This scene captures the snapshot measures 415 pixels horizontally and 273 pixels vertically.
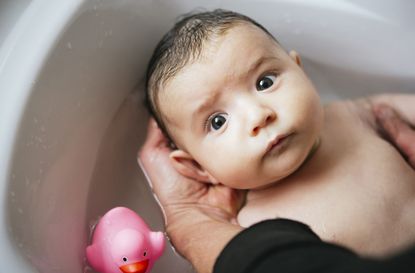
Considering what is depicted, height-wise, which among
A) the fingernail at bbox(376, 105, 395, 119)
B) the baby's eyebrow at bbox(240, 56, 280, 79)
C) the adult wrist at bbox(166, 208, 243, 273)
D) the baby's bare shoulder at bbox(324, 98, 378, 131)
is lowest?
the adult wrist at bbox(166, 208, 243, 273)

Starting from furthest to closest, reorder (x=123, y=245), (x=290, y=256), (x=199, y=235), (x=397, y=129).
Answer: (x=397, y=129)
(x=199, y=235)
(x=123, y=245)
(x=290, y=256)

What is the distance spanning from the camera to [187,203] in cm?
104

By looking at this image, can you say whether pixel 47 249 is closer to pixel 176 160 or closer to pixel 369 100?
pixel 176 160

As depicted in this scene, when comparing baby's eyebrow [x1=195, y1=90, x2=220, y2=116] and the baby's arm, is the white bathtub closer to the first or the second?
the baby's arm

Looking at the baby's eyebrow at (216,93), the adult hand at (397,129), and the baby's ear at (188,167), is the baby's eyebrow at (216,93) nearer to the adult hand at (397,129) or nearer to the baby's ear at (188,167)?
the baby's ear at (188,167)

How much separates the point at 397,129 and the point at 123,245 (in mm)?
561

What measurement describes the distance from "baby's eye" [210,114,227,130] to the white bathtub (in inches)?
9.9

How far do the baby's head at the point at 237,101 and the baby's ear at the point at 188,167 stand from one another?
2.3 inches

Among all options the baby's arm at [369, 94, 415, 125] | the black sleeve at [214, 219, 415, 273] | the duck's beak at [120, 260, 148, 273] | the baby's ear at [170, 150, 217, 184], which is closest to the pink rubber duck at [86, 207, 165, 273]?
the duck's beak at [120, 260, 148, 273]

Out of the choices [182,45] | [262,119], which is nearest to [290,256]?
[262,119]

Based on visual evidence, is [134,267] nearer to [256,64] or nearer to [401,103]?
[256,64]

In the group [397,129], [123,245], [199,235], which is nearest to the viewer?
[123,245]

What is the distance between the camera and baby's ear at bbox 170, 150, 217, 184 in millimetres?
991

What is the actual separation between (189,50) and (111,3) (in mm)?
227
